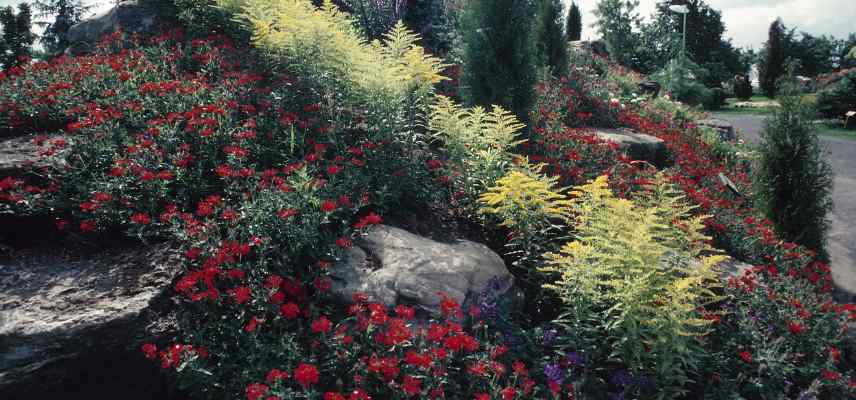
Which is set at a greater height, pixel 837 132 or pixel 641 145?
pixel 641 145

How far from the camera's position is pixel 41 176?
4.37 meters

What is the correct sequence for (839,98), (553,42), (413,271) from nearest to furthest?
(413,271)
(553,42)
(839,98)

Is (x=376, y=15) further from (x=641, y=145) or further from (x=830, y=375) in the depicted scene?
(x=830, y=375)

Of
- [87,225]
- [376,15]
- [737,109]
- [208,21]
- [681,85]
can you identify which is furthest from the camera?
[737,109]

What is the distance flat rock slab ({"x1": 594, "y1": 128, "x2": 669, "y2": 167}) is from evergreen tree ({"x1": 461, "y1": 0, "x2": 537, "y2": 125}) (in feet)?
7.67

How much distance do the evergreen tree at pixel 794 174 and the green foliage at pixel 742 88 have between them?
1113 inches

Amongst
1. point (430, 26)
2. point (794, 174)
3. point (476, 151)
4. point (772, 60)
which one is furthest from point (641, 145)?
point (772, 60)

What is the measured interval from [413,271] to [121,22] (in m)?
7.82

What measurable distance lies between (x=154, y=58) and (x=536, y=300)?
588cm

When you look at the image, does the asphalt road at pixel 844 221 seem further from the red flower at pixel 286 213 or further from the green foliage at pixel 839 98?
the red flower at pixel 286 213

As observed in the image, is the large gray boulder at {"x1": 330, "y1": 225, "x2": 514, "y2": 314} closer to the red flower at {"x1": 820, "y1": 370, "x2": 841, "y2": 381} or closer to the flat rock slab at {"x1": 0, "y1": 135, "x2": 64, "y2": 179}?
the red flower at {"x1": 820, "y1": 370, "x2": 841, "y2": 381}

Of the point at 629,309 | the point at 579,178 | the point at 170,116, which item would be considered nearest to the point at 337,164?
the point at 170,116

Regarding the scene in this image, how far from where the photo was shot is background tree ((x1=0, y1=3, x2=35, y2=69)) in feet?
72.7

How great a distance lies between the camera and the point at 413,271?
3.93 metres
